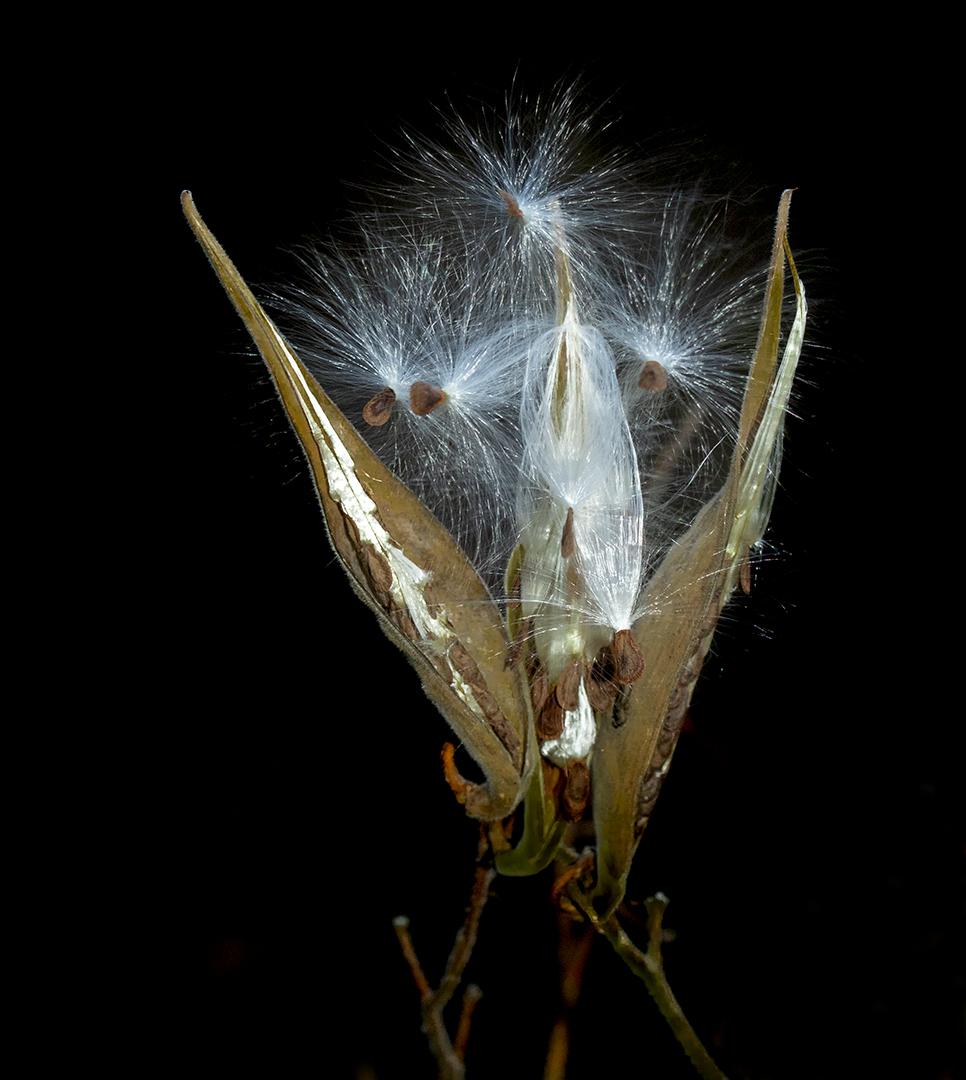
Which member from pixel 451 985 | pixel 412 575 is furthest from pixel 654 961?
pixel 412 575

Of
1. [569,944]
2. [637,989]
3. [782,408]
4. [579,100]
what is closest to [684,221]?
[579,100]

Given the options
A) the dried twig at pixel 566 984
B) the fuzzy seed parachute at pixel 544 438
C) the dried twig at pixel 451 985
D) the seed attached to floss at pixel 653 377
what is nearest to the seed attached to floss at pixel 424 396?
the fuzzy seed parachute at pixel 544 438

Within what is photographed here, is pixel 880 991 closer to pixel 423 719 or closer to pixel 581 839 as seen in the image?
pixel 581 839

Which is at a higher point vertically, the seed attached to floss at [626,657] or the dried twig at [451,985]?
the seed attached to floss at [626,657]

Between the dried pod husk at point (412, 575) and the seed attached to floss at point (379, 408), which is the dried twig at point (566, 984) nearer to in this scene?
the dried pod husk at point (412, 575)

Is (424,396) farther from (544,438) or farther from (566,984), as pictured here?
(566,984)

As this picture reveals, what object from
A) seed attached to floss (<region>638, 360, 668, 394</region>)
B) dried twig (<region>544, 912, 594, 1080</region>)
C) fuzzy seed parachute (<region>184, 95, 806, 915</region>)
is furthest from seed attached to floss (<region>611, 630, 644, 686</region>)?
dried twig (<region>544, 912, 594, 1080</region>)

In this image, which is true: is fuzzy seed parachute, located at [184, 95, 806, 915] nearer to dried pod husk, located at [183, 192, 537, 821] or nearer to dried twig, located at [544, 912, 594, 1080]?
dried pod husk, located at [183, 192, 537, 821]
